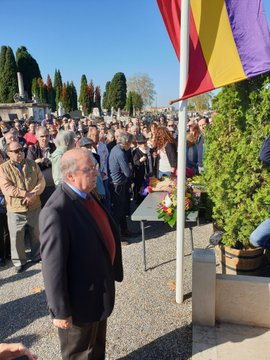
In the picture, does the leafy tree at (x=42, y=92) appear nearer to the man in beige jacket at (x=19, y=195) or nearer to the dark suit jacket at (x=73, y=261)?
the man in beige jacket at (x=19, y=195)

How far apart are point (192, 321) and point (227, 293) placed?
0.50 m

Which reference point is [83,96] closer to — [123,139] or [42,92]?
[42,92]

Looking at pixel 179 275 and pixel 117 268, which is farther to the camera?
pixel 179 275

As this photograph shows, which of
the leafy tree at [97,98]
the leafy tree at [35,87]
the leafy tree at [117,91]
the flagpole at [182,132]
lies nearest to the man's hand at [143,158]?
the flagpole at [182,132]

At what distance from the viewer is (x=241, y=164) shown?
12.7ft

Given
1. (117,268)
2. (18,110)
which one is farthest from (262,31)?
(18,110)

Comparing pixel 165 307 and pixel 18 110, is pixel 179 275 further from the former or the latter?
pixel 18 110

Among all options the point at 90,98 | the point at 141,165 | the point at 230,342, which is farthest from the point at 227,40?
the point at 90,98

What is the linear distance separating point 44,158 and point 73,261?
4.44m

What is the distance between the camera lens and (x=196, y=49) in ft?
10.0

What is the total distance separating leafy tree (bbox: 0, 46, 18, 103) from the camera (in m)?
47.4

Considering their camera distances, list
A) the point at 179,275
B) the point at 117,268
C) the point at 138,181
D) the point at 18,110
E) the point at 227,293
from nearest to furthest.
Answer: the point at 117,268 → the point at 227,293 → the point at 179,275 → the point at 138,181 → the point at 18,110

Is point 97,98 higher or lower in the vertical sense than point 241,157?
higher

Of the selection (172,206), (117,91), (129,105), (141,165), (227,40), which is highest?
(117,91)
